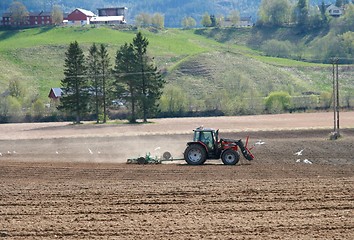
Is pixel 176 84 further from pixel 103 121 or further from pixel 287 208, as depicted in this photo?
pixel 287 208

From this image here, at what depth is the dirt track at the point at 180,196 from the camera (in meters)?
21.7

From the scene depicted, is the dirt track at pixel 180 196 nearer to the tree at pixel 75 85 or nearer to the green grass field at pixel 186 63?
the tree at pixel 75 85

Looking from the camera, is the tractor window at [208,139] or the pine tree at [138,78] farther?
the pine tree at [138,78]

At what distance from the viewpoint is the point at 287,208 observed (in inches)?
971

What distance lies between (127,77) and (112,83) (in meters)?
2.56

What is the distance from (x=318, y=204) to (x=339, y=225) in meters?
3.27

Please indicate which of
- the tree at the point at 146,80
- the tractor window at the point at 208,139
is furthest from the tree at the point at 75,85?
the tractor window at the point at 208,139

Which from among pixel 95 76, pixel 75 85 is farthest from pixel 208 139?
pixel 95 76

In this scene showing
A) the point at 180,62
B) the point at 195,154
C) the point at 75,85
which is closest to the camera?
the point at 195,154

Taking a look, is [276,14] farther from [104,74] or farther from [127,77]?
[127,77]

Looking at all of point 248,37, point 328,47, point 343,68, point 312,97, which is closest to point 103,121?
point 312,97

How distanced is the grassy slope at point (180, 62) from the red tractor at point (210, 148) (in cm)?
7344

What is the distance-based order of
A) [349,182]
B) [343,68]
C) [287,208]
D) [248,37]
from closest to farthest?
[287,208] < [349,182] < [343,68] < [248,37]

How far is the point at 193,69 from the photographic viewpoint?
414 ft
